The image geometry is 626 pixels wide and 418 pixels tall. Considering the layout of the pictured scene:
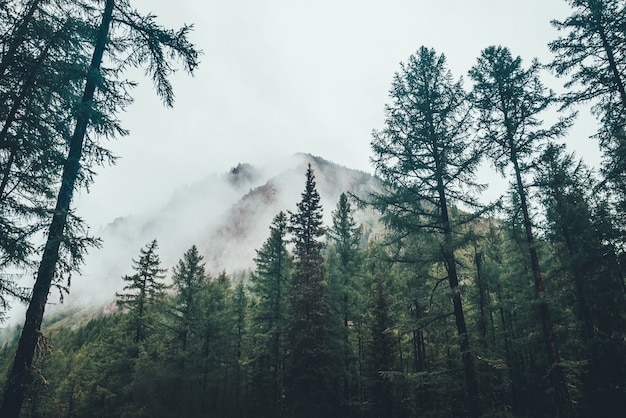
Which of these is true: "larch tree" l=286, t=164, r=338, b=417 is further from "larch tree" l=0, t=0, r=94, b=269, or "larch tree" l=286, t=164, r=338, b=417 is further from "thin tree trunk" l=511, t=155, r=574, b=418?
"larch tree" l=0, t=0, r=94, b=269

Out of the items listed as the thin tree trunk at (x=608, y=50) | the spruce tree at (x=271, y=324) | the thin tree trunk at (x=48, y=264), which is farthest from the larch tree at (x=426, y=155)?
the spruce tree at (x=271, y=324)

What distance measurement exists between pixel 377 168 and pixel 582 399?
18.2 meters

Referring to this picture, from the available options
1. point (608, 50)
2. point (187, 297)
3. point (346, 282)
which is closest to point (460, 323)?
point (608, 50)

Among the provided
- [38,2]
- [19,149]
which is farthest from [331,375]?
[38,2]

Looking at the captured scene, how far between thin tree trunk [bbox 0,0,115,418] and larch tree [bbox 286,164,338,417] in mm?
15106

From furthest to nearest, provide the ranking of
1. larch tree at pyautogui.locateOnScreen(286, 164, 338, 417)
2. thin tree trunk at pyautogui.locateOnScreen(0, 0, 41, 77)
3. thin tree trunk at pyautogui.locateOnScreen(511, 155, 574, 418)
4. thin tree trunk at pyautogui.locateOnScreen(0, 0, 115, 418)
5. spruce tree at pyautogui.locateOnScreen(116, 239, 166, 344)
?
spruce tree at pyautogui.locateOnScreen(116, 239, 166, 344) → larch tree at pyautogui.locateOnScreen(286, 164, 338, 417) → thin tree trunk at pyautogui.locateOnScreen(511, 155, 574, 418) → thin tree trunk at pyautogui.locateOnScreen(0, 0, 41, 77) → thin tree trunk at pyautogui.locateOnScreen(0, 0, 115, 418)

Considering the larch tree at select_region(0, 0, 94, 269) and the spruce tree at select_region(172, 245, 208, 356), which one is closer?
the larch tree at select_region(0, 0, 94, 269)

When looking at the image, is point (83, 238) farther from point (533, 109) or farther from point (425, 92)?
point (533, 109)

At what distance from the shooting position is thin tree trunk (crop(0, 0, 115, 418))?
6.67 meters

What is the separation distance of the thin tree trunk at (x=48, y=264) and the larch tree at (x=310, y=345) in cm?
1511

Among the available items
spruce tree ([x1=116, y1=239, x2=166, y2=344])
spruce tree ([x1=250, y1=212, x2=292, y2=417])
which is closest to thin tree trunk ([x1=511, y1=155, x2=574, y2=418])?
spruce tree ([x1=250, y1=212, x2=292, y2=417])

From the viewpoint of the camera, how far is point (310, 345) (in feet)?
65.7

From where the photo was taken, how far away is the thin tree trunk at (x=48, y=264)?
667cm

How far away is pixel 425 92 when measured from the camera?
1234 centimetres
